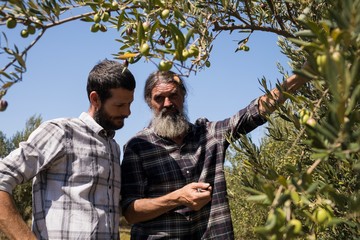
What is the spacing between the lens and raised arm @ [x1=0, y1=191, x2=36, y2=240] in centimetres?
253

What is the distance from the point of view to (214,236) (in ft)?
9.98

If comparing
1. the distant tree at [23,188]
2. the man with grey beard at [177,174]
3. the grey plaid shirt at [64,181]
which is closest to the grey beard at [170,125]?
the man with grey beard at [177,174]

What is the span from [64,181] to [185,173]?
864 millimetres

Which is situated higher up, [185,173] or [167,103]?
[167,103]

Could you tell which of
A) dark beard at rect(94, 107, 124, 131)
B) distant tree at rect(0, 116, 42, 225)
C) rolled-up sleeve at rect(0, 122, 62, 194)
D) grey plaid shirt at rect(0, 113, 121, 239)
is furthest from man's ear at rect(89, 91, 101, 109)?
distant tree at rect(0, 116, 42, 225)

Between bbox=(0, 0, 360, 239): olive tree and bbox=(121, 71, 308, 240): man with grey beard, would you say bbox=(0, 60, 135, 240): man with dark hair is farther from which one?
bbox=(0, 0, 360, 239): olive tree

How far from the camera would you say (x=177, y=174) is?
3211 mm

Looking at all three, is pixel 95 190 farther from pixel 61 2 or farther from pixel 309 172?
pixel 309 172

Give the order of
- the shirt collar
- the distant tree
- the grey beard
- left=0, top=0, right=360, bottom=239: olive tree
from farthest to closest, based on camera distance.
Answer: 1. the distant tree
2. the grey beard
3. the shirt collar
4. left=0, top=0, right=360, bottom=239: olive tree

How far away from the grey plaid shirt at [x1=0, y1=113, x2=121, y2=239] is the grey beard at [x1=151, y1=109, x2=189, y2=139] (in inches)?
24.4

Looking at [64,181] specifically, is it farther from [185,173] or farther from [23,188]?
[23,188]

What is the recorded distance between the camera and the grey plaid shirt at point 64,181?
8.73 feet

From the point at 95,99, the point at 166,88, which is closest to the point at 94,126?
the point at 95,99

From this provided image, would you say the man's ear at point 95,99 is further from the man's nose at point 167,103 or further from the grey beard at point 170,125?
the man's nose at point 167,103
